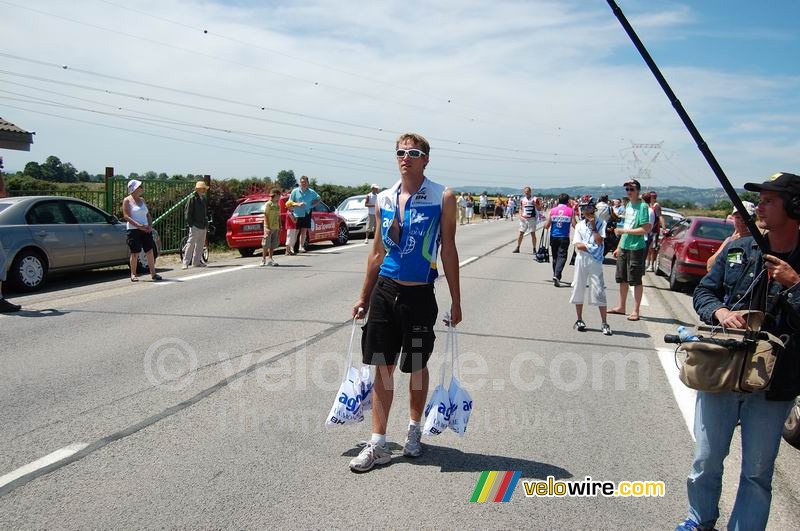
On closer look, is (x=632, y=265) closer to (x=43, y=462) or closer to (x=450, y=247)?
(x=450, y=247)

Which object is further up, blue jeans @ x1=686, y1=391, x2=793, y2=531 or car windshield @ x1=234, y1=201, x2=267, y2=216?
car windshield @ x1=234, y1=201, x2=267, y2=216

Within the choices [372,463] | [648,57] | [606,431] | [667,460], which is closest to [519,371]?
[606,431]

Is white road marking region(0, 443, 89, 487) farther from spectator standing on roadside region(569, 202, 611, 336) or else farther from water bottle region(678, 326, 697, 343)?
spectator standing on roadside region(569, 202, 611, 336)

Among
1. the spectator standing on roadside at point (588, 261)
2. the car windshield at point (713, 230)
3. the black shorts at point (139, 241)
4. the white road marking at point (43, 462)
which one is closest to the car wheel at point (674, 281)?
the car windshield at point (713, 230)

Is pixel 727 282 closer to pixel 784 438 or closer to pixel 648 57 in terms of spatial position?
pixel 648 57

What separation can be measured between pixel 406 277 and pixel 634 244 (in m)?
6.66

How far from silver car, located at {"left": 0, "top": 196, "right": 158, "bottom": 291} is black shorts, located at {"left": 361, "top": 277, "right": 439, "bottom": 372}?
8693mm

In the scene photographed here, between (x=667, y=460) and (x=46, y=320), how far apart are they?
7.55 m

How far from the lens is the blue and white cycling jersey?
4.34 metres

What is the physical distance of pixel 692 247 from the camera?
44.1 ft

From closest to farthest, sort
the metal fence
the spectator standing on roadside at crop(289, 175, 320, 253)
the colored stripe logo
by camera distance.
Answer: the colored stripe logo, the spectator standing on roadside at crop(289, 175, 320, 253), the metal fence

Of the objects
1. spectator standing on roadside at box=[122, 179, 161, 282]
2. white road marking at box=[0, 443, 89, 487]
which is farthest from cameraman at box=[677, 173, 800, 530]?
spectator standing on roadside at box=[122, 179, 161, 282]

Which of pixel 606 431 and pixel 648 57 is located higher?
pixel 648 57

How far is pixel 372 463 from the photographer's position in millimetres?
4309
